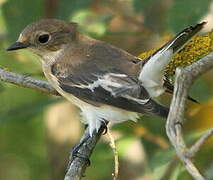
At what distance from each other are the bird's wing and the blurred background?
38 cm

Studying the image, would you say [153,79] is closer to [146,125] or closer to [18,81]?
[18,81]

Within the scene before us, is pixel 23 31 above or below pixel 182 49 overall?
below

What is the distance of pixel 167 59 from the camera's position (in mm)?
3566

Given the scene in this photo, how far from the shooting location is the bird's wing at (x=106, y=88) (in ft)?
12.0

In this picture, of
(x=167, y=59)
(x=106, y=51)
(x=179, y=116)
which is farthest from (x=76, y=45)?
(x=179, y=116)

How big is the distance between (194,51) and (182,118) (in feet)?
3.71

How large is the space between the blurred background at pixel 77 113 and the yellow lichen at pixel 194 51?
322 millimetres

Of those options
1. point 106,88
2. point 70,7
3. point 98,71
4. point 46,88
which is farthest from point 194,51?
point 70,7

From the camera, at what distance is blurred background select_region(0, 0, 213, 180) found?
14.0ft

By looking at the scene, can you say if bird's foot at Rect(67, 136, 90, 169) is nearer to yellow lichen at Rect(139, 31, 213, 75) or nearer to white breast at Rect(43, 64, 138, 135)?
white breast at Rect(43, 64, 138, 135)

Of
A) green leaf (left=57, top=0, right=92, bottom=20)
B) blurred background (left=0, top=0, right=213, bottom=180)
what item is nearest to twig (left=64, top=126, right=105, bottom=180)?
blurred background (left=0, top=0, right=213, bottom=180)

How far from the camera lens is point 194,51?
359cm

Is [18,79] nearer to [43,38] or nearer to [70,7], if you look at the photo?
[43,38]

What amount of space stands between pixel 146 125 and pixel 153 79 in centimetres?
164
